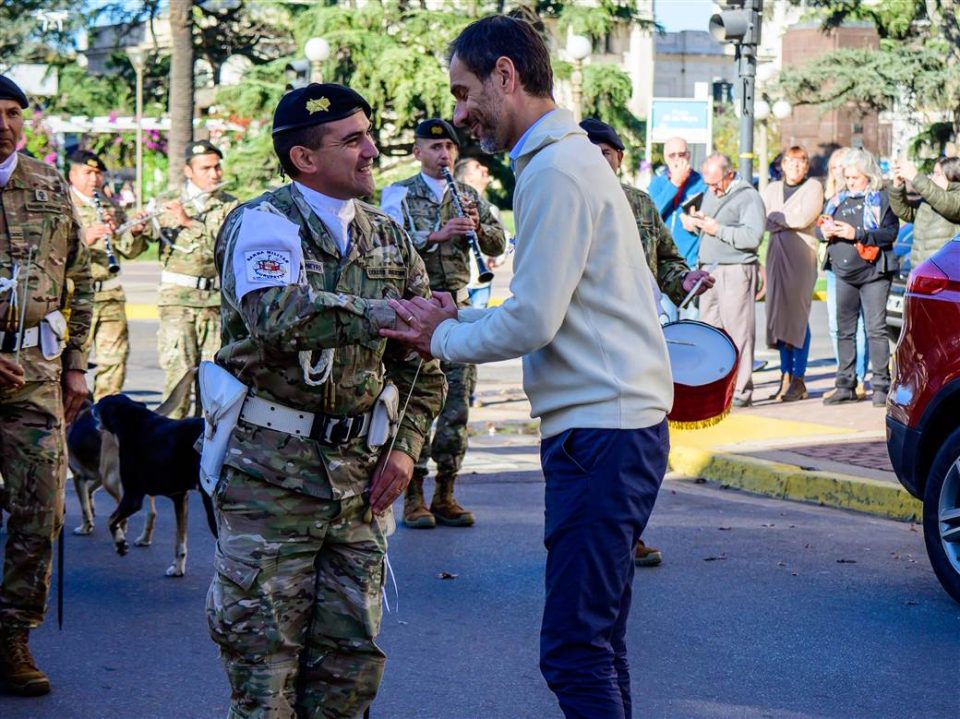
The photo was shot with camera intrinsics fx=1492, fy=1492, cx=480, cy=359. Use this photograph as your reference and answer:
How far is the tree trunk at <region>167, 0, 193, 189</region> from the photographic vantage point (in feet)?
84.5

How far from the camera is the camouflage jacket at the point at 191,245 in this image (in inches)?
391

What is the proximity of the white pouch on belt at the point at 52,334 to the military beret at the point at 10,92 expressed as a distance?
752mm

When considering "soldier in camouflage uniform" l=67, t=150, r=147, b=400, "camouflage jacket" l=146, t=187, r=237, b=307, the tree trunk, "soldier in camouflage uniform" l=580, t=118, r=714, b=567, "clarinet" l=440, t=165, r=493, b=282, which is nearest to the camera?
"soldier in camouflage uniform" l=580, t=118, r=714, b=567

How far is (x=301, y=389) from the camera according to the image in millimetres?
3965

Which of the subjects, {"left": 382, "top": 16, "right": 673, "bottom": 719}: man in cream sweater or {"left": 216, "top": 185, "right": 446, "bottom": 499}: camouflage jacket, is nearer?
{"left": 382, "top": 16, "right": 673, "bottom": 719}: man in cream sweater

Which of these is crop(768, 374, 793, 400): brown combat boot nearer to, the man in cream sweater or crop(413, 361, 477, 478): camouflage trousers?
crop(413, 361, 477, 478): camouflage trousers

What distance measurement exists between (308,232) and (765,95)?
30.9m

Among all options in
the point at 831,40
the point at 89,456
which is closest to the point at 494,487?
the point at 89,456

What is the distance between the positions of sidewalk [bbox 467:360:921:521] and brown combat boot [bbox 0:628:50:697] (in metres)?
5.21

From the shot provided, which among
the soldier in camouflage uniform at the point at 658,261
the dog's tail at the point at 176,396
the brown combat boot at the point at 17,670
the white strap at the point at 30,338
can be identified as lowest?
the brown combat boot at the point at 17,670

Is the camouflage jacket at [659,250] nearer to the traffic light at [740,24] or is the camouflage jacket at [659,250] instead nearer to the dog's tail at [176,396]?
the dog's tail at [176,396]

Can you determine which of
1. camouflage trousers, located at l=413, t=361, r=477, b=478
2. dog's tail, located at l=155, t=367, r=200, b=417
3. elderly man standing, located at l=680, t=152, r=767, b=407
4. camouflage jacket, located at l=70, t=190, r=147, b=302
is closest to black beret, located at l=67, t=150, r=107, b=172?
camouflage jacket, located at l=70, t=190, r=147, b=302

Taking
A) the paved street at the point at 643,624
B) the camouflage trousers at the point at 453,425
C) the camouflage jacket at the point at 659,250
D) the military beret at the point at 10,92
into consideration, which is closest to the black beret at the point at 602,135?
the camouflage jacket at the point at 659,250

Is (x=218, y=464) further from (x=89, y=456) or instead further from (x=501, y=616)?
(x=89, y=456)
